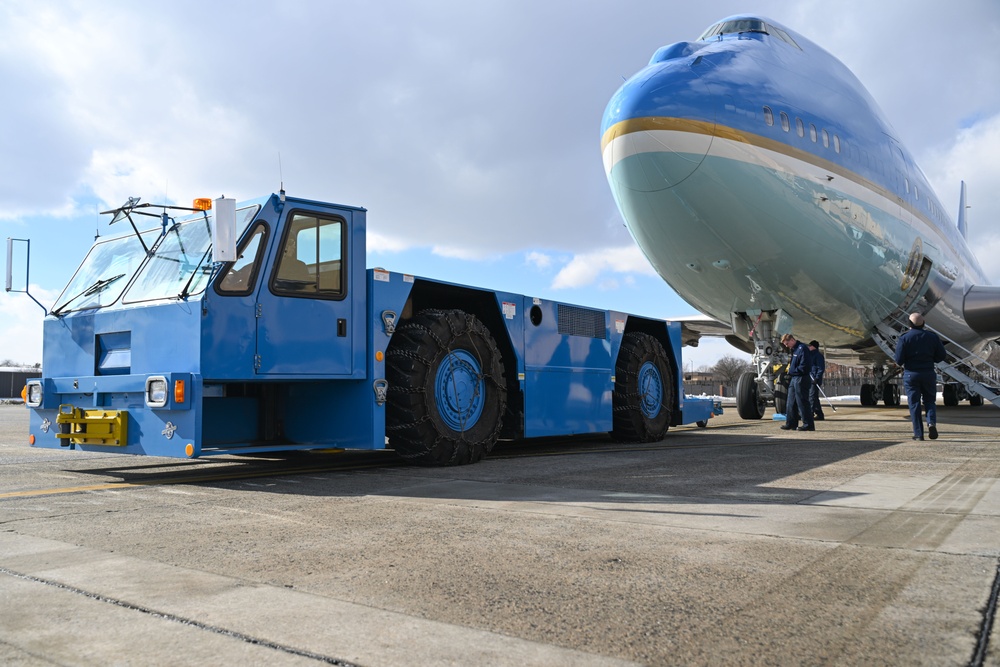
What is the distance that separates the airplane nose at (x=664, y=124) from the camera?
9.02 m

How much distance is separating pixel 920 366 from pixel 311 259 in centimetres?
737

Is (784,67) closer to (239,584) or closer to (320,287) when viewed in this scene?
(320,287)

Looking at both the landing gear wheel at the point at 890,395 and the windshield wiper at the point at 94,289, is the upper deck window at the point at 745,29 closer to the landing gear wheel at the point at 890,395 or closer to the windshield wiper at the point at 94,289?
the windshield wiper at the point at 94,289

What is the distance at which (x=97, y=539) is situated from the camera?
3.56m

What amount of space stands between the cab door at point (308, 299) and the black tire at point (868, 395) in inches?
797

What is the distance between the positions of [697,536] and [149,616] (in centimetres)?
231

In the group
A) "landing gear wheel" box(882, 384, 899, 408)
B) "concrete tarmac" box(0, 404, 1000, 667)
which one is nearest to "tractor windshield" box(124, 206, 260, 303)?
"concrete tarmac" box(0, 404, 1000, 667)

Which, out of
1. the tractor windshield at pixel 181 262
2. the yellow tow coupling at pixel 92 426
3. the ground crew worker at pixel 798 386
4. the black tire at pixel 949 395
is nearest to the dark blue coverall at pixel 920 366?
the ground crew worker at pixel 798 386

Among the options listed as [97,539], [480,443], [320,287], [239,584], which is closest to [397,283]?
[320,287]

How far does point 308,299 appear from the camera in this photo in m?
6.13

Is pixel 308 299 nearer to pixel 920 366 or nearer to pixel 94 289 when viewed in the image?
pixel 94 289

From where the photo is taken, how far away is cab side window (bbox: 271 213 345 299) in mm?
6012

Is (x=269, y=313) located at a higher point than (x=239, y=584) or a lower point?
higher

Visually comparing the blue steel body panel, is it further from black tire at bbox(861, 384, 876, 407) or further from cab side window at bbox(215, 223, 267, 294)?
black tire at bbox(861, 384, 876, 407)
